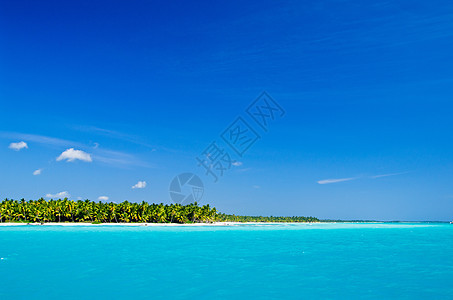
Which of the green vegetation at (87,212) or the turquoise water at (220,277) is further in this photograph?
the green vegetation at (87,212)

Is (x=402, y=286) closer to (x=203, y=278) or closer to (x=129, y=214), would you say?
(x=203, y=278)

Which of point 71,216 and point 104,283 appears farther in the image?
point 71,216

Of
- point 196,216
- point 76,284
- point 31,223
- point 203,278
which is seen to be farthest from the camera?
point 196,216

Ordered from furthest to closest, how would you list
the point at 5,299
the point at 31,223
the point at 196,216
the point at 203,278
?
the point at 196,216 → the point at 31,223 → the point at 203,278 → the point at 5,299

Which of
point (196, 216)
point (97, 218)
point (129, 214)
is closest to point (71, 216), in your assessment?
point (97, 218)

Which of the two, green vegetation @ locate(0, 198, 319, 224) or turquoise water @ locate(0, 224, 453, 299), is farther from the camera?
green vegetation @ locate(0, 198, 319, 224)

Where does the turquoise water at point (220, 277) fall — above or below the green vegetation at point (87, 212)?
below

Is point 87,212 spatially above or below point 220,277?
above

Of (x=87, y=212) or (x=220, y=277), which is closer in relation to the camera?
(x=220, y=277)

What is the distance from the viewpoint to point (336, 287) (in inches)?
859

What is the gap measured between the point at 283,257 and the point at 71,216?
107 meters

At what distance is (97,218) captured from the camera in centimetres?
12631

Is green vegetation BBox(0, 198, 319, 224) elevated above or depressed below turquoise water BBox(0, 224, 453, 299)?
above

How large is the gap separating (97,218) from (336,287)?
118m
